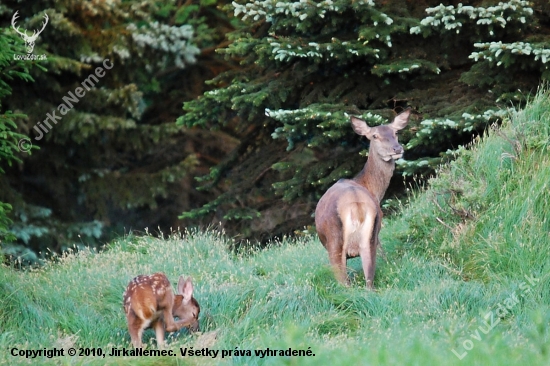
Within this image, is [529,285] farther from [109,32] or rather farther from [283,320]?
[109,32]

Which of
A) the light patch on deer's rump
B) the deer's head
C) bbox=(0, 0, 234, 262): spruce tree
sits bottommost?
bbox=(0, 0, 234, 262): spruce tree

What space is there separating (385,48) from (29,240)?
7.12 m

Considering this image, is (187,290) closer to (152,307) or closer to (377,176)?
(152,307)

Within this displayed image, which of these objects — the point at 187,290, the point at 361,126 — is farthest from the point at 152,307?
the point at 361,126

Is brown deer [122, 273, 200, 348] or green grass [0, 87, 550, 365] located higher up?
brown deer [122, 273, 200, 348]

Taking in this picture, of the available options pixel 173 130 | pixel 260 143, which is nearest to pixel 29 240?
pixel 173 130

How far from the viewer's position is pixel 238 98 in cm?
1209

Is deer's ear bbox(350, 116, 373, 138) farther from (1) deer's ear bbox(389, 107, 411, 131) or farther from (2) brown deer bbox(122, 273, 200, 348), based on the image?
(2) brown deer bbox(122, 273, 200, 348)

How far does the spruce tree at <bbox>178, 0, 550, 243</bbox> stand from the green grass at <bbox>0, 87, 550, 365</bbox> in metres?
1.18

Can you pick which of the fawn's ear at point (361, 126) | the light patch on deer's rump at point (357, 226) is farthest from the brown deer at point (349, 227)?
the fawn's ear at point (361, 126)

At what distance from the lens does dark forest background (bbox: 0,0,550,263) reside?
11.0 m

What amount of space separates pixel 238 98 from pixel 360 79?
1.82m

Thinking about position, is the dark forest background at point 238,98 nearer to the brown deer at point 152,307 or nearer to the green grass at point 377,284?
the green grass at point 377,284

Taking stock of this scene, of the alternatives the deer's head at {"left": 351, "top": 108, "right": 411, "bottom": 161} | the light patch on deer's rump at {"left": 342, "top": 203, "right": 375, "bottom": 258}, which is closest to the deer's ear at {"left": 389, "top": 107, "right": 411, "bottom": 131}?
the deer's head at {"left": 351, "top": 108, "right": 411, "bottom": 161}
